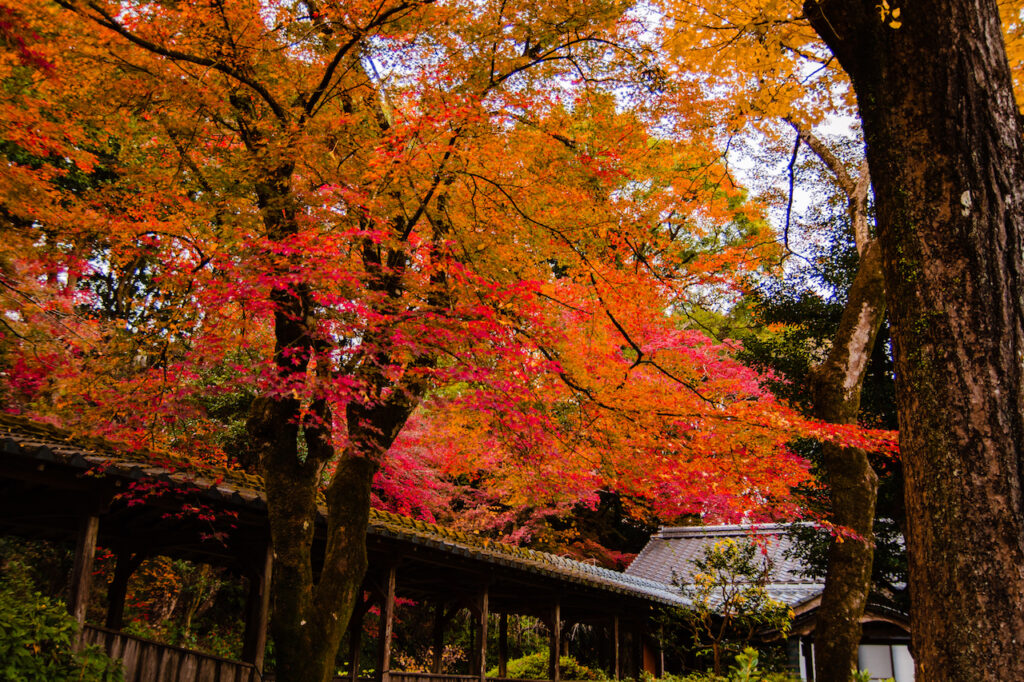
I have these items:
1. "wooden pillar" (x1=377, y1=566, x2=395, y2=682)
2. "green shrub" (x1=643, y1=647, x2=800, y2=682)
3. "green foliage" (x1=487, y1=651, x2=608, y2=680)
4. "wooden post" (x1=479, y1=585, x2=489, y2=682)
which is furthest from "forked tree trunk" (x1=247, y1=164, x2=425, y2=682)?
"green foliage" (x1=487, y1=651, x2=608, y2=680)

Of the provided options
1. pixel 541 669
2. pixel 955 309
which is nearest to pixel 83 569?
pixel 955 309

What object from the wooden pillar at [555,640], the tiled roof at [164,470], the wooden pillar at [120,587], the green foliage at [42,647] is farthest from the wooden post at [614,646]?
the green foliage at [42,647]

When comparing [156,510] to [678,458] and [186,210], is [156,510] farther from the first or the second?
[678,458]

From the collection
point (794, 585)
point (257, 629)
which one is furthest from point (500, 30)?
point (794, 585)

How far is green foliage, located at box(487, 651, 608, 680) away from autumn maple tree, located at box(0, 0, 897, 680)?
8528 mm

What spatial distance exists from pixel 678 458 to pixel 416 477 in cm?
665

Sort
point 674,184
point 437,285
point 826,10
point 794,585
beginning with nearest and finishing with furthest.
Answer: point 826,10 < point 437,285 < point 674,184 < point 794,585

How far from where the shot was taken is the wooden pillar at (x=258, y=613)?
21.6 feet

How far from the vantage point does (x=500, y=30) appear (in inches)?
235

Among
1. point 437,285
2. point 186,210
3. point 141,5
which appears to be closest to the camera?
point 141,5

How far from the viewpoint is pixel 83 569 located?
537 centimetres

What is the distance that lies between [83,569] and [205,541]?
2306mm

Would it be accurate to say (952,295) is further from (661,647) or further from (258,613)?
(661,647)

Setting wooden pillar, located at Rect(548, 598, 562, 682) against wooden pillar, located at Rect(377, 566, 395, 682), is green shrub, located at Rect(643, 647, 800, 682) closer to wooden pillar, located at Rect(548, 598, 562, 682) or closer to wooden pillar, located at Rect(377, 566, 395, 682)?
wooden pillar, located at Rect(548, 598, 562, 682)
